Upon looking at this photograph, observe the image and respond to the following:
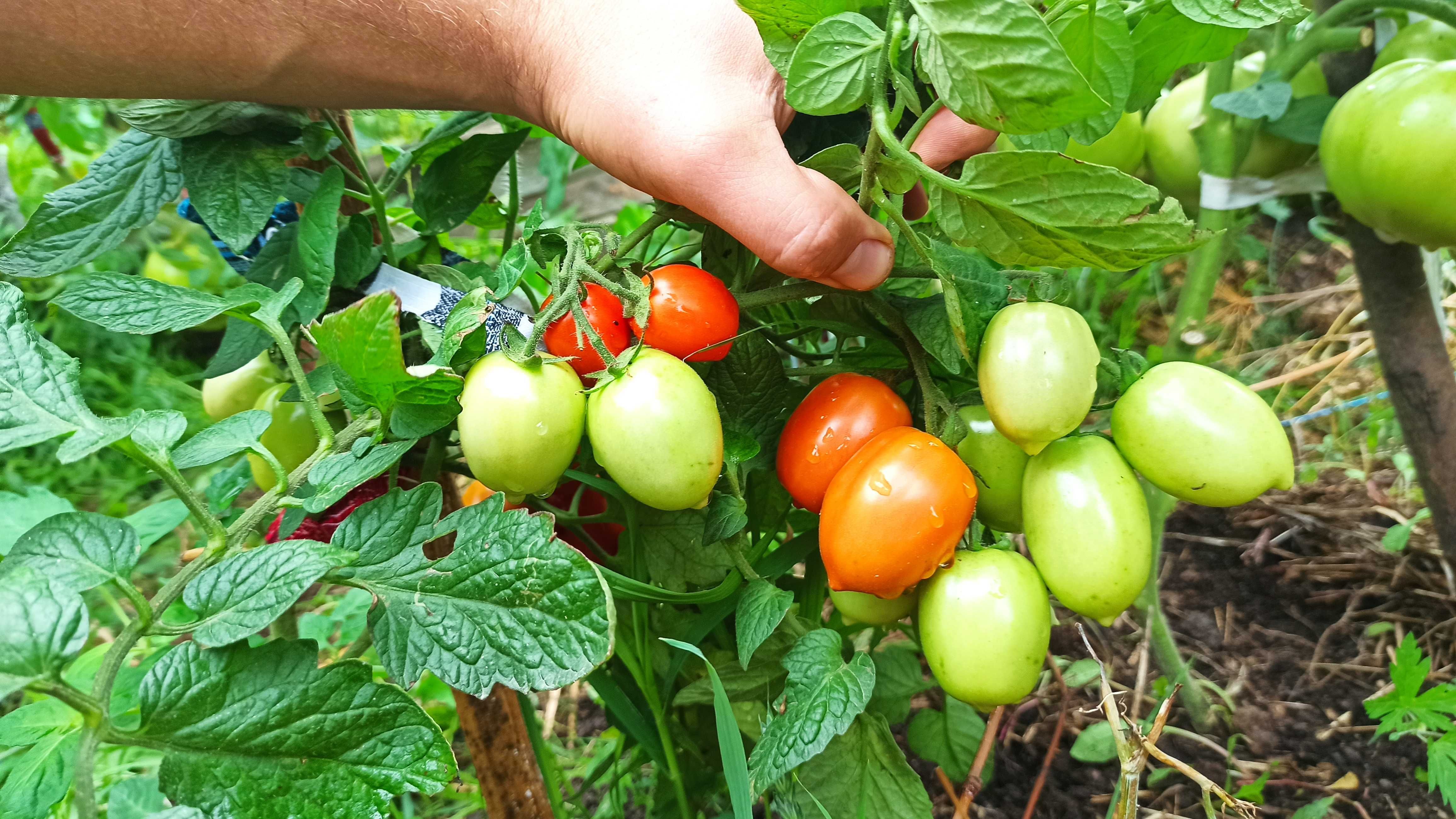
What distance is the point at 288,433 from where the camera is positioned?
576 millimetres

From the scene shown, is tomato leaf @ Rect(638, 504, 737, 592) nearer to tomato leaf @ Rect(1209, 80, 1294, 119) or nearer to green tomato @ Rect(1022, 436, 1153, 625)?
green tomato @ Rect(1022, 436, 1153, 625)

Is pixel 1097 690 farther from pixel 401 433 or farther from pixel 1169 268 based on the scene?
pixel 1169 268

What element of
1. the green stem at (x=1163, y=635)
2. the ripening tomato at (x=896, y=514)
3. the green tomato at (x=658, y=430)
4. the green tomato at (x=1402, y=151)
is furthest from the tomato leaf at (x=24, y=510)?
the green tomato at (x=1402, y=151)

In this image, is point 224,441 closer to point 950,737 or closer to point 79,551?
point 79,551

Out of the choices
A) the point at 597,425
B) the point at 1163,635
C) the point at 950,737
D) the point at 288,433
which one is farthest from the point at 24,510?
the point at 1163,635

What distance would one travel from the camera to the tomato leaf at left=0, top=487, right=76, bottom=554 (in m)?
0.48

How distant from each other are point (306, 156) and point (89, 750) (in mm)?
429

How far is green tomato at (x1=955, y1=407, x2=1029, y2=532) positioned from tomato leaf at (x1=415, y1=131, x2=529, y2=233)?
1.21ft

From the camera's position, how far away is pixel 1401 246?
757 millimetres

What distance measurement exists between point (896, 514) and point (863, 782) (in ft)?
0.72

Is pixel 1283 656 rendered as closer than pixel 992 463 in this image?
No

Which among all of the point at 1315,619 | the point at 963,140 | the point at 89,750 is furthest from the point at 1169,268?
the point at 89,750

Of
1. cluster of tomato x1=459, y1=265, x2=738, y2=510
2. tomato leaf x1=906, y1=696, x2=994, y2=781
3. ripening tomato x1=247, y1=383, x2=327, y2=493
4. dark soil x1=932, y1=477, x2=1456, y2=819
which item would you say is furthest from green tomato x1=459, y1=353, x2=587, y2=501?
dark soil x1=932, y1=477, x2=1456, y2=819

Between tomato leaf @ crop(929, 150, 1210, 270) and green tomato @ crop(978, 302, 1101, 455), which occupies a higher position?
tomato leaf @ crop(929, 150, 1210, 270)
